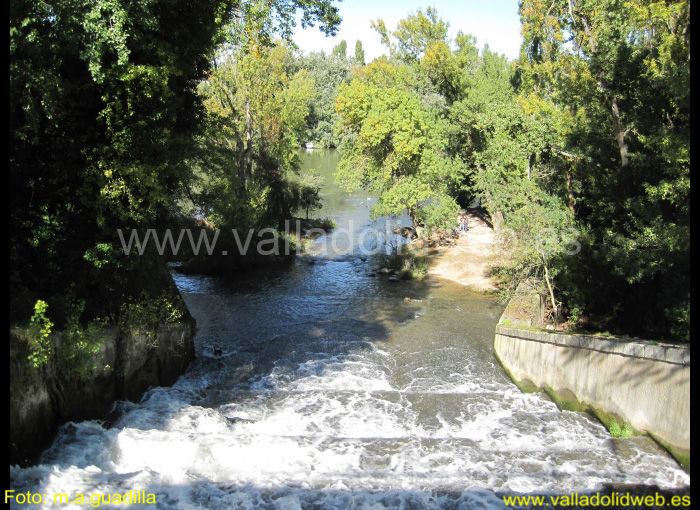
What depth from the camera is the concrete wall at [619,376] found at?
8336 mm

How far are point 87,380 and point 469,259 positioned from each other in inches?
792

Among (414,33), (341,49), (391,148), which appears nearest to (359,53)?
(341,49)

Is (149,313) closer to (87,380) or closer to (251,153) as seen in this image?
(87,380)

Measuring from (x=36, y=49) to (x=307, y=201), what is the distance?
77.7 feet

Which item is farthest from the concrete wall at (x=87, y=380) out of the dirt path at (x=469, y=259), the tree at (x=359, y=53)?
the tree at (x=359, y=53)

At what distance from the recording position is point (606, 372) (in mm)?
10281

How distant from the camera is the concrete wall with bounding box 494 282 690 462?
8336mm

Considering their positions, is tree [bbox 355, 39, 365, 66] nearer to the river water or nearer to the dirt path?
the dirt path

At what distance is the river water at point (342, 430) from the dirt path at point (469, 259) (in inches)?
132

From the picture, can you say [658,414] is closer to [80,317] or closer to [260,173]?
[80,317]

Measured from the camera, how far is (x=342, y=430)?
10781 mm

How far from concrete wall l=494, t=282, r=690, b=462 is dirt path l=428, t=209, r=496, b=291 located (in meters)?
8.57

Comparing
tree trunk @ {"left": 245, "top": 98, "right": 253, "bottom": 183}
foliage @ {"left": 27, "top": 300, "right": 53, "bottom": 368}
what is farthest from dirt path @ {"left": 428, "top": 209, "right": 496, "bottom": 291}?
foliage @ {"left": 27, "top": 300, "right": 53, "bottom": 368}

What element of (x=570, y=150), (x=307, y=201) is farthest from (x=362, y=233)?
(x=570, y=150)
